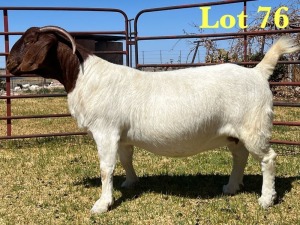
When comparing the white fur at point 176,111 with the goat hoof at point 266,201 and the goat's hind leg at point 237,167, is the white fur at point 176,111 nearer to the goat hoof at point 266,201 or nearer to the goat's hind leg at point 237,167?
the goat hoof at point 266,201

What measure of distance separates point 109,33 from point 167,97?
390 centimetres

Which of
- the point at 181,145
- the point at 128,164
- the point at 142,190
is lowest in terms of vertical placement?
the point at 142,190

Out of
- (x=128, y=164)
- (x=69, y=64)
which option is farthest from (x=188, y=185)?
(x=69, y=64)

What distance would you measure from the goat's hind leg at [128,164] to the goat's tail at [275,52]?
5.66 feet

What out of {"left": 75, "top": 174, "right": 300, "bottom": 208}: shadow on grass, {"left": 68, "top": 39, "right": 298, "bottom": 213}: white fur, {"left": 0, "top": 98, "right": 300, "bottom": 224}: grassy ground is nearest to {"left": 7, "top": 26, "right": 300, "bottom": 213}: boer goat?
{"left": 68, "top": 39, "right": 298, "bottom": 213}: white fur

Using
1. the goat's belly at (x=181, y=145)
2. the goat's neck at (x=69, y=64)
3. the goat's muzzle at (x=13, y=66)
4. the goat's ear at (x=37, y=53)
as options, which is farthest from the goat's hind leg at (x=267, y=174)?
the goat's muzzle at (x=13, y=66)

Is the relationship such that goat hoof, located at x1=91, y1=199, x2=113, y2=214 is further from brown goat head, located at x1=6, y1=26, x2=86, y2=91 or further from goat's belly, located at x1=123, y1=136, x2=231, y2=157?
brown goat head, located at x1=6, y1=26, x2=86, y2=91

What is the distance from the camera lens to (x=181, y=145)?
4246 mm

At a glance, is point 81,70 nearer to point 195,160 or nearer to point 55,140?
point 195,160

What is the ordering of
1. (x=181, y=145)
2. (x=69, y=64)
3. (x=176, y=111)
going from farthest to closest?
(x=69, y=64), (x=181, y=145), (x=176, y=111)

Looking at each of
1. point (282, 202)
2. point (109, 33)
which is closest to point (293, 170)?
point (282, 202)

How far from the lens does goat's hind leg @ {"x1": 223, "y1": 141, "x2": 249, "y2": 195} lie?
4.67 metres

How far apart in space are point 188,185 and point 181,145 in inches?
38.3

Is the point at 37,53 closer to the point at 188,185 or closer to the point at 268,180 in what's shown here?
the point at 188,185
